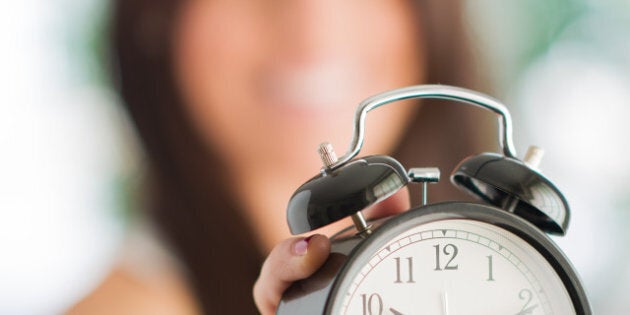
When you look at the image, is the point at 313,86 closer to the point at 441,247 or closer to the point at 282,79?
the point at 282,79

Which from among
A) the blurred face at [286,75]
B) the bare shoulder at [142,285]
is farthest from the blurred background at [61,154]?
the blurred face at [286,75]

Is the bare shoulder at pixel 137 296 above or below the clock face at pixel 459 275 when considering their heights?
below

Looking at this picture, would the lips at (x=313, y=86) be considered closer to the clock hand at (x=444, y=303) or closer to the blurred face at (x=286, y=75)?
the blurred face at (x=286, y=75)

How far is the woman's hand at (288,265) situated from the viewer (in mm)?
857

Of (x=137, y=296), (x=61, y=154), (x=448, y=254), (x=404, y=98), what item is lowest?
(x=137, y=296)

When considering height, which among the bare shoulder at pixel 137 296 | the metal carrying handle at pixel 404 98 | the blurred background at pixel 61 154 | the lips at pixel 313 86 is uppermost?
the metal carrying handle at pixel 404 98

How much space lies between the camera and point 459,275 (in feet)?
2.76

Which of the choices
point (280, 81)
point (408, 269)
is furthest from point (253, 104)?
point (408, 269)

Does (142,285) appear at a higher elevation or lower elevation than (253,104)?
lower

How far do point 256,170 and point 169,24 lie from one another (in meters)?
0.27

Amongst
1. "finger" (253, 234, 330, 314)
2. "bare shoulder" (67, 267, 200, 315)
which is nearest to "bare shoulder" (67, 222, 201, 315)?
"bare shoulder" (67, 267, 200, 315)

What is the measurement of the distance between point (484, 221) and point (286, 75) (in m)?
0.49

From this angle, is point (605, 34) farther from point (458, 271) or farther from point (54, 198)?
point (54, 198)

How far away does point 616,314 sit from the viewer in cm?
129
